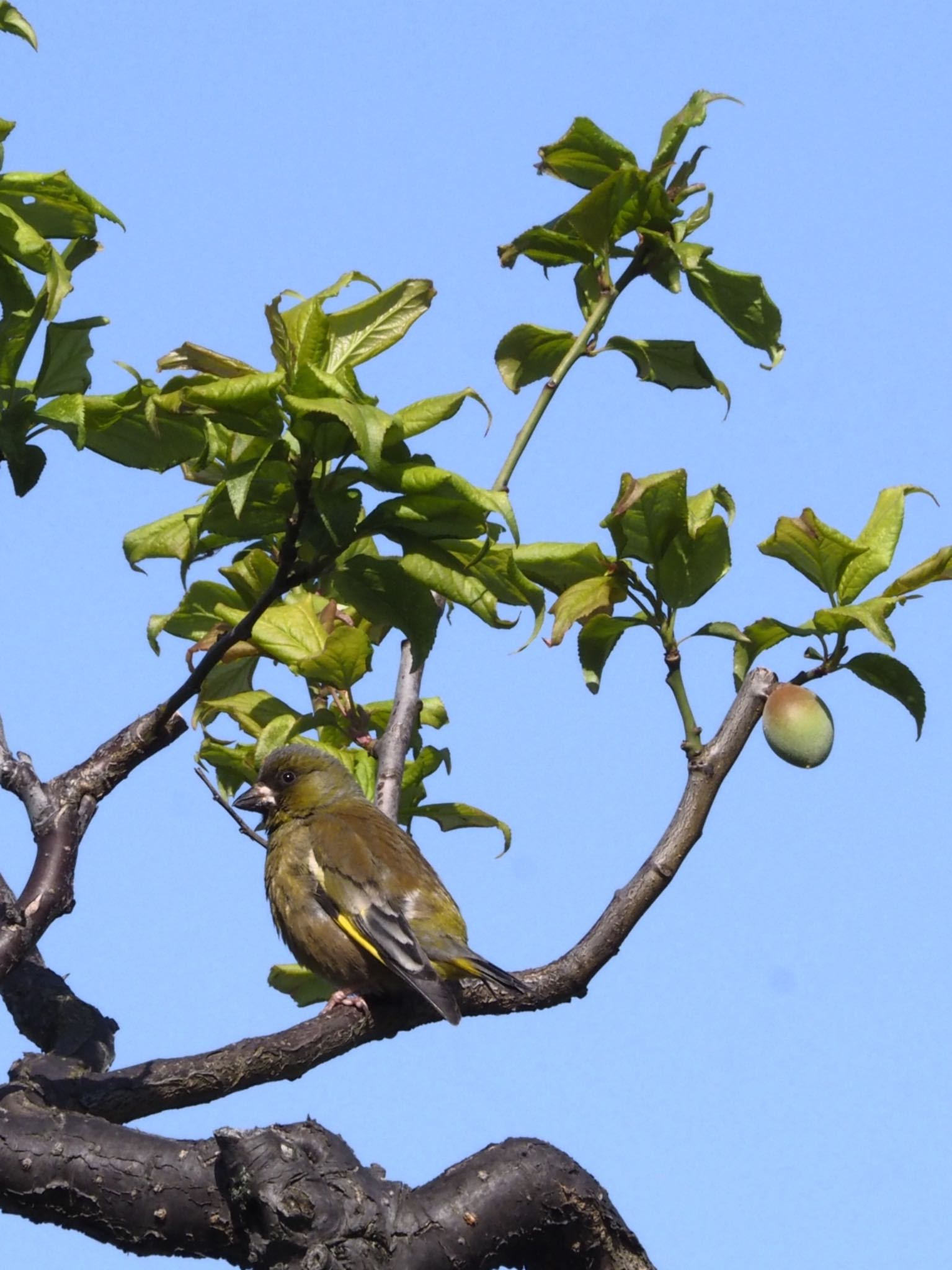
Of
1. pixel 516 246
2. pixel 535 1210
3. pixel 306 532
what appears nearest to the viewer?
pixel 306 532

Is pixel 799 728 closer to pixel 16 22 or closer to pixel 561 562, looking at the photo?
pixel 561 562

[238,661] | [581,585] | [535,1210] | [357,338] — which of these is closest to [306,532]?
[357,338]

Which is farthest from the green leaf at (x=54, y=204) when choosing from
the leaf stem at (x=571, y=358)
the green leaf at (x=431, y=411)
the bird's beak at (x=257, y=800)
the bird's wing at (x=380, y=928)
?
the bird's beak at (x=257, y=800)

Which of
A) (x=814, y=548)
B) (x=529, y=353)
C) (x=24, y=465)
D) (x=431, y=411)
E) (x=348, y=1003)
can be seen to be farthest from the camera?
(x=529, y=353)

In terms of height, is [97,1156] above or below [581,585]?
below

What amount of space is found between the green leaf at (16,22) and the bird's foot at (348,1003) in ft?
8.21

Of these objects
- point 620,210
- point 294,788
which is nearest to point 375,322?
point 620,210

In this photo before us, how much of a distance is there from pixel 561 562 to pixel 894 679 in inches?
38.1

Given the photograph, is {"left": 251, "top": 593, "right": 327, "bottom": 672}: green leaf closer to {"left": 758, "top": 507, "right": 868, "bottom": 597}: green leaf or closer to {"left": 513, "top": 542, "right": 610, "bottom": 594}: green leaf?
{"left": 513, "top": 542, "right": 610, "bottom": 594}: green leaf

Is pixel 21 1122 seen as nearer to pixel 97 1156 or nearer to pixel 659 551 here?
pixel 97 1156

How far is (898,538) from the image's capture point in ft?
14.6

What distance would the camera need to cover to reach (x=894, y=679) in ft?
14.2

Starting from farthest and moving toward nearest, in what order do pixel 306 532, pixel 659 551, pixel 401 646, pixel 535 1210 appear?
pixel 401 646
pixel 659 551
pixel 535 1210
pixel 306 532

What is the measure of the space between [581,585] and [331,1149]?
67.3 inches
